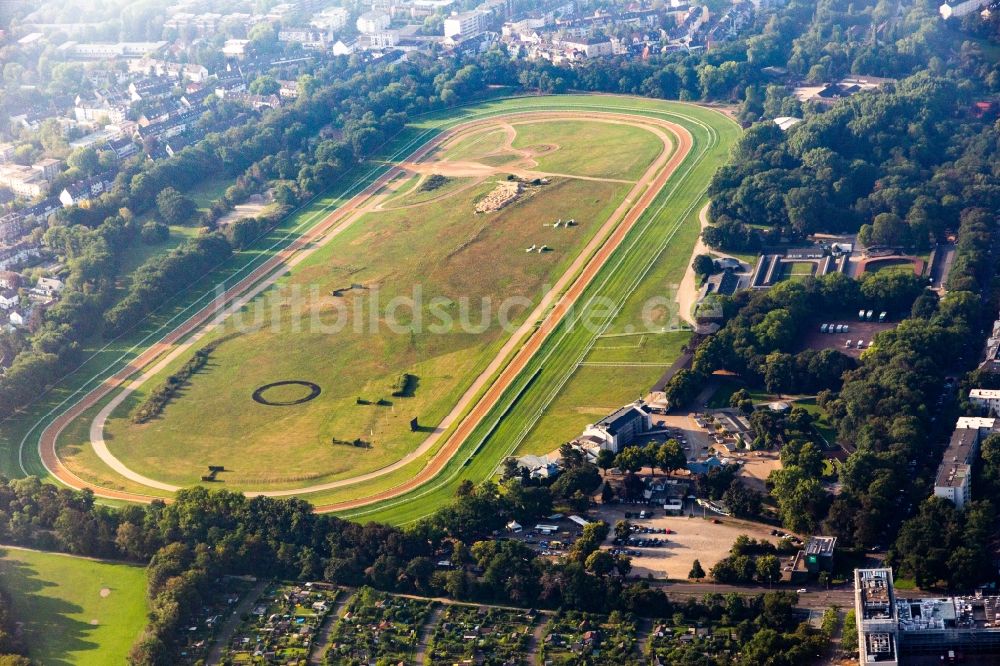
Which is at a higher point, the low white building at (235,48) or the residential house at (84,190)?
the low white building at (235,48)

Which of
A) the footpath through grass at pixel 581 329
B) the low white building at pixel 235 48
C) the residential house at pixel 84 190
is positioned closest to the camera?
the footpath through grass at pixel 581 329

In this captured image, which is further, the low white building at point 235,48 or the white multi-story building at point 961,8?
the low white building at point 235,48

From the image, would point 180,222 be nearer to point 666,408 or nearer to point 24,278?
point 24,278

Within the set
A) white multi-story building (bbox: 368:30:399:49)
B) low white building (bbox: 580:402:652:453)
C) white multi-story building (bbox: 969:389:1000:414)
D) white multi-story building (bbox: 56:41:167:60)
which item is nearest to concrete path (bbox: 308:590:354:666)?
low white building (bbox: 580:402:652:453)

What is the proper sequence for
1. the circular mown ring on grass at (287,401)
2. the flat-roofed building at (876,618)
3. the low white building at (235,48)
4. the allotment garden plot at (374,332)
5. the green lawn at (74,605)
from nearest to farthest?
the flat-roofed building at (876,618) < the green lawn at (74,605) < the allotment garden plot at (374,332) < the circular mown ring on grass at (287,401) < the low white building at (235,48)

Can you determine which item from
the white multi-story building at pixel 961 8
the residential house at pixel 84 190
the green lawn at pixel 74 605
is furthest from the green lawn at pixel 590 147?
the green lawn at pixel 74 605

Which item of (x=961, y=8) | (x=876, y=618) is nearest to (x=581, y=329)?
(x=876, y=618)

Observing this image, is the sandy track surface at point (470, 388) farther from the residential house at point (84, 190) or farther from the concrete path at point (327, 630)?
the residential house at point (84, 190)

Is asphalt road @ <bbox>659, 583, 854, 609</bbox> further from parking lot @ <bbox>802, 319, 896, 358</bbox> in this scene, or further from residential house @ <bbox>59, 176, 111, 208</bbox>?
residential house @ <bbox>59, 176, 111, 208</bbox>

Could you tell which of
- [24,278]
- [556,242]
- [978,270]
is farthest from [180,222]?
[978,270]

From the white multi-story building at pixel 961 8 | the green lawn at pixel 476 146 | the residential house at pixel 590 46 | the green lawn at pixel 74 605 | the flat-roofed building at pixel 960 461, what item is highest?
the white multi-story building at pixel 961 8
